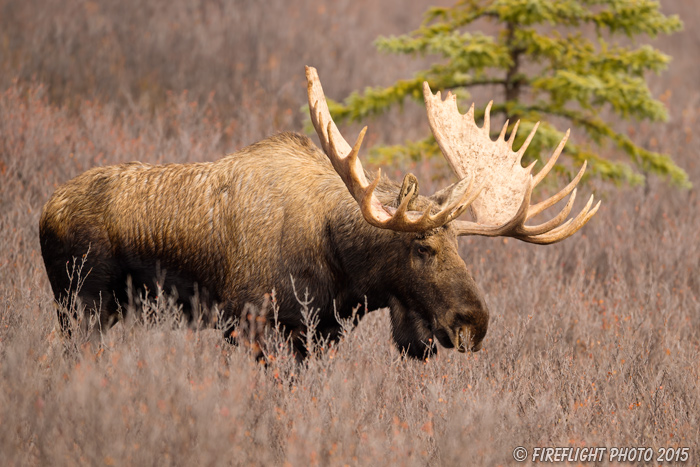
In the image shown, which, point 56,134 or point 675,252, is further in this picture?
point 56,134

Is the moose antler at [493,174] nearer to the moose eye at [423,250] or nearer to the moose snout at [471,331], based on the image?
the moose eye at [423,250]

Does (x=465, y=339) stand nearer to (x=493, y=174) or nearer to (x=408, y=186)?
(x=408, y=186)

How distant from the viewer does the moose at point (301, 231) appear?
136 inches

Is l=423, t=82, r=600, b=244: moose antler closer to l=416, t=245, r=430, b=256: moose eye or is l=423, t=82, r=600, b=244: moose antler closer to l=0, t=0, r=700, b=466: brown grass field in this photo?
l=416, t=245, r=430, b=256: moose eye

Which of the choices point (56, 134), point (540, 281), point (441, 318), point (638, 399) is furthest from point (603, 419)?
point (56, 134)

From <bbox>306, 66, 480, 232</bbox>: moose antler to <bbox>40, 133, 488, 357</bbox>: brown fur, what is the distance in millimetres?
158

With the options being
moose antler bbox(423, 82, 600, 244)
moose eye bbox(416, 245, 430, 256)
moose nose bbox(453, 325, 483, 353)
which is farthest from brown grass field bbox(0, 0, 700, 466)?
moose antler bbox(423, 82, 600, 244)

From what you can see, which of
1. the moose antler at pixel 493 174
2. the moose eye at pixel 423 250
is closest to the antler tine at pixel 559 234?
the moose antler at pixel 493 174

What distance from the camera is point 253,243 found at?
12.3ft

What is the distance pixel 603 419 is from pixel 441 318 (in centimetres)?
84

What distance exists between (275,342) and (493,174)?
60.1 inches

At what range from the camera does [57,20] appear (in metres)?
9.51

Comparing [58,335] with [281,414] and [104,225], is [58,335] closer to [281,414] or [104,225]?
[104,225]

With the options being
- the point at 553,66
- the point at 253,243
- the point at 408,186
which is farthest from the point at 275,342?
the point at 553,66
